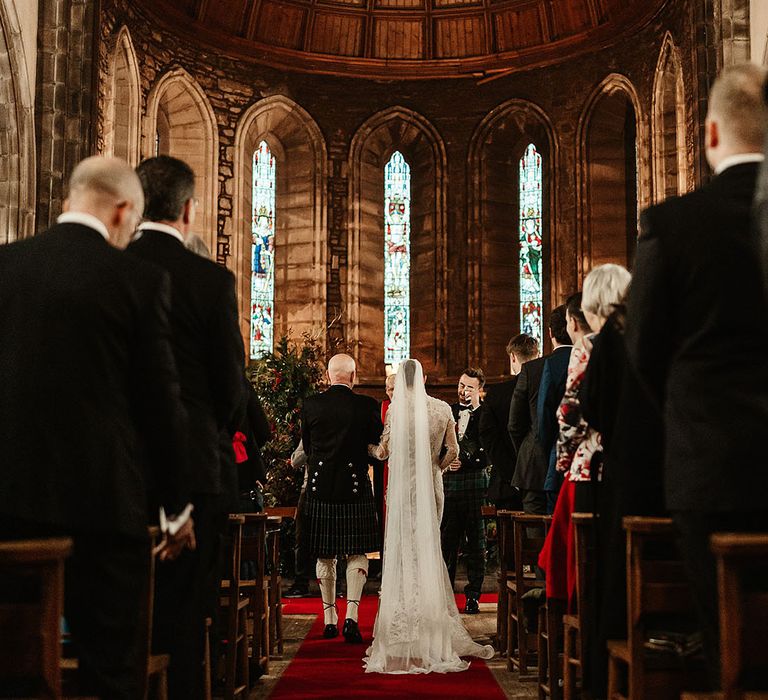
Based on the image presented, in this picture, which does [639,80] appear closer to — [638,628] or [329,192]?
[329,192]

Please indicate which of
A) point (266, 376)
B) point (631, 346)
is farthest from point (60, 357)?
point (266, 376)

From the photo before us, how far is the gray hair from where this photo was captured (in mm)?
2637

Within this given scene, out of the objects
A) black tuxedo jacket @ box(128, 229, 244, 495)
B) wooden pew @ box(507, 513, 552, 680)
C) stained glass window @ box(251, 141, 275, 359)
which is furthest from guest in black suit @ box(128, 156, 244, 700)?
stained glass window @ box(251, 141, 275, 359)

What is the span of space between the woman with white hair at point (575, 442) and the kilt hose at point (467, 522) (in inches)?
143

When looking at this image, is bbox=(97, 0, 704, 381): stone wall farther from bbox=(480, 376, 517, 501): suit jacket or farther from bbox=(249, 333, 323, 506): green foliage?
bbox=(480, 376, 517, 501): suit jacket

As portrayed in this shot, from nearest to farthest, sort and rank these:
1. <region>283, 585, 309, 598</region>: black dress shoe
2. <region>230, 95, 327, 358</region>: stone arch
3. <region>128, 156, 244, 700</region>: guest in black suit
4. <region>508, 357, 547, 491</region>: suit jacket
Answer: <region>128, 156, 244, 700</region>: guest in black suit → <region>508, 357, 547, 491</region>: suit jacket → <region>283, 585, 309, 598</region>: black dress shoe → <region>230, 95, 327, 358</region>: stone arch

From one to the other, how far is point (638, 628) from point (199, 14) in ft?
43.8

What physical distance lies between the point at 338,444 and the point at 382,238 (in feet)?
31.2

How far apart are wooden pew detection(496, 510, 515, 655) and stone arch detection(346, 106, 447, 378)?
899 centimetres

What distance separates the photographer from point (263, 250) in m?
16.3

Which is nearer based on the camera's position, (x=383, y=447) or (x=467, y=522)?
(x=383, y=447)

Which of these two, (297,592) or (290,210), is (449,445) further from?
(290,210)

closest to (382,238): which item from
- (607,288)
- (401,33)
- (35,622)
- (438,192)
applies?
(438,192)

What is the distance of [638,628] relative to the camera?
3242 mm
